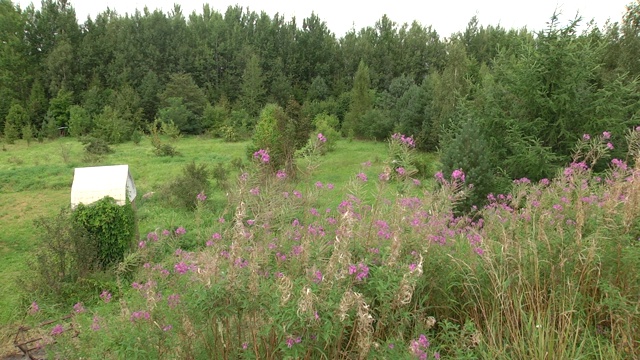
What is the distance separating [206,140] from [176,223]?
46.6 feet

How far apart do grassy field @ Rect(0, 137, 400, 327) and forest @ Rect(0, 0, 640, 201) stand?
1996mm

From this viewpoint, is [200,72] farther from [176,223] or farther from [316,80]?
[176,223]

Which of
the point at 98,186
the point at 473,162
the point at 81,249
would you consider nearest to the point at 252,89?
the point at 98,186

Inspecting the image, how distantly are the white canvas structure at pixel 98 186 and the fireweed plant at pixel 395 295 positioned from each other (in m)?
4.99

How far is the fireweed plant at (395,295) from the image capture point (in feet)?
6.83

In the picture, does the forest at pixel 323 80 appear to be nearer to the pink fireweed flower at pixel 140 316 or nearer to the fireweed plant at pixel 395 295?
the fireweed plant at pixel 395 295

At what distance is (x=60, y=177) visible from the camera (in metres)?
13.0

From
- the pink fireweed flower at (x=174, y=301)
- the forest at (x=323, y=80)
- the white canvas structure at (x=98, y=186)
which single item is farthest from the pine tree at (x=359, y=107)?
the pink fireweed flower at (x=174, y=301)

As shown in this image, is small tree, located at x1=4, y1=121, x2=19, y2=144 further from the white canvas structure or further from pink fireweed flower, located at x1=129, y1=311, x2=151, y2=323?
pink fireweed flower, located at x1=129, y1=311, x2=151, y2=323

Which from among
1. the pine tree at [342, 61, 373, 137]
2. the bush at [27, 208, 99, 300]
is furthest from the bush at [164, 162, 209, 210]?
the pine tree at [342, 61, 373, 137]

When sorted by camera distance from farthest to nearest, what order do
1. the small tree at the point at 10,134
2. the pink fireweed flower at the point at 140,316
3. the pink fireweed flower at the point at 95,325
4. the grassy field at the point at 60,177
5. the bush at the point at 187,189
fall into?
the small tree at the point at 10,134 < the bush at the point at 187,189 < the grassy field at the point at 60,177 < the pink fireweed flower at the point at 95,325 < the pink fireweed flower at the point at 140,316

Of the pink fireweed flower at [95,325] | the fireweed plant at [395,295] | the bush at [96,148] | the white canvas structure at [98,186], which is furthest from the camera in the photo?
the bush at [96,148]

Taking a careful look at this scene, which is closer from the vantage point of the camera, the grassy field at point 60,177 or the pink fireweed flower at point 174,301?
the pink fireweed flower at point 174,301

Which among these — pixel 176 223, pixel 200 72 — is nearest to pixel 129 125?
pixel 200 72
